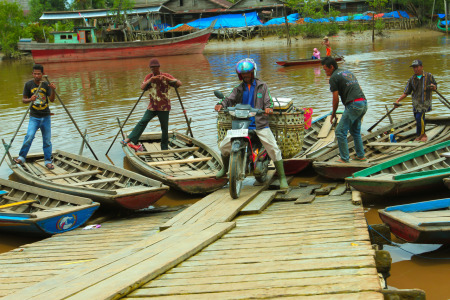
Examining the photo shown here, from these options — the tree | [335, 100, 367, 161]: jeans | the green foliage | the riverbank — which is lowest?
[335, 100, 367, 161]: jeans

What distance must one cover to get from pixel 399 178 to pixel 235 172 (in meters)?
2.12

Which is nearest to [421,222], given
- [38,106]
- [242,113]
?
[242,113]

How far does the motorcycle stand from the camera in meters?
6.39

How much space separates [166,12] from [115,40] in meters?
8.80

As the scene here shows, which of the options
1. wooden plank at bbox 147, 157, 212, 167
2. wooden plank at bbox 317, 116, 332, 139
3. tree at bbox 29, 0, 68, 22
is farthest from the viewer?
tree at bbox 29, 0, 68, 22

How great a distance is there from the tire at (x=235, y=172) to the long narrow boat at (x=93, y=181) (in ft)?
3.36

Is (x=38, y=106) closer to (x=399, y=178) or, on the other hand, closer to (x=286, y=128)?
(x=286, y=128)

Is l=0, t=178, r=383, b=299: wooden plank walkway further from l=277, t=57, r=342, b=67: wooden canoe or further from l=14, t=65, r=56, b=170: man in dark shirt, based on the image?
l=277, t=57, r=342, b=67: wooden canoe

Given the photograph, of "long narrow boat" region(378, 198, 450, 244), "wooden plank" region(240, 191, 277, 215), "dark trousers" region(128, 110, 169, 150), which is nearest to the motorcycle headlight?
"wooden plank" region(240, 191, 277, 215)

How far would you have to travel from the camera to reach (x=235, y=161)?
20.9ft

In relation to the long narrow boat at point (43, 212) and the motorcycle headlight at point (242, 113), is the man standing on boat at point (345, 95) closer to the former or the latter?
the motorcycle headlight at point (242, 113)

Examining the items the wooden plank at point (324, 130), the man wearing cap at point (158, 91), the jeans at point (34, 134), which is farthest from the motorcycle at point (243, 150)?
the jeans at point (34, 134)

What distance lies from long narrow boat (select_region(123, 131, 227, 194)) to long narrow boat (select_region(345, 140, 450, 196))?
2.08 metres

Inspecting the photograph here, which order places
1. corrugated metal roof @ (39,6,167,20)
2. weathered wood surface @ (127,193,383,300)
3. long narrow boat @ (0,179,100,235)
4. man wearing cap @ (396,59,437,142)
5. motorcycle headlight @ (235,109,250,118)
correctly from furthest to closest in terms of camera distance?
corrugated metal roof @ (39,6,167,20) < man wearing cap @ (396,59,437,142) < motorcycle headlight @ (235,109,250,118) < long narrow boat @ (0,179,100,235) < weathered wood surface @ (127,193,383,300)
